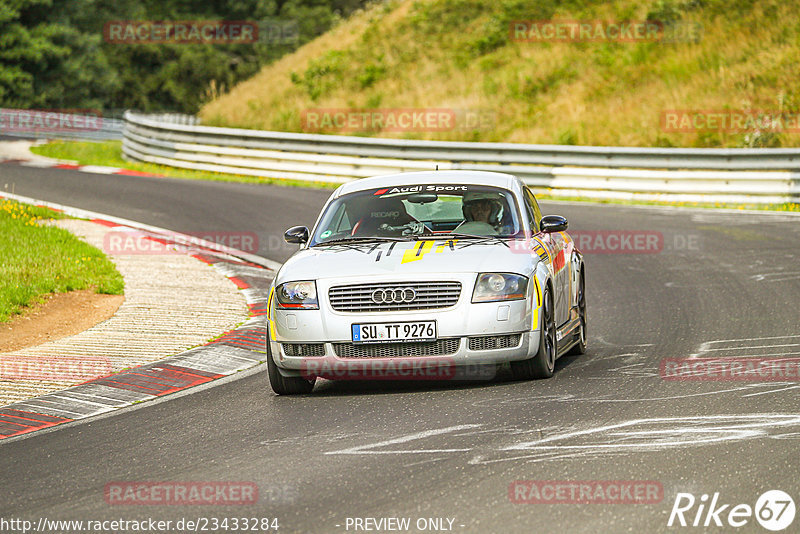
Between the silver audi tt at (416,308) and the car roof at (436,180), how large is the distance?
0.68 metres

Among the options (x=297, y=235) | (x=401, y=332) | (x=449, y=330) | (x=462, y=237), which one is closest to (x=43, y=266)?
(x=297, y=235)

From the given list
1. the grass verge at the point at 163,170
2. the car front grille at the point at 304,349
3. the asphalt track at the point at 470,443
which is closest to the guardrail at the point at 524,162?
the grass verge at the point at 163,170

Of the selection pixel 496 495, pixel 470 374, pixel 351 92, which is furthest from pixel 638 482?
pixel 351 92

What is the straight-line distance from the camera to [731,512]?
5.09 meters

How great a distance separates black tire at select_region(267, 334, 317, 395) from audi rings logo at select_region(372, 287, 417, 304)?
953 millimetres

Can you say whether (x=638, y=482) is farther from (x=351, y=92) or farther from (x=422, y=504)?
(x=351, y=92)

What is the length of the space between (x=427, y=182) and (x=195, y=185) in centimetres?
1538

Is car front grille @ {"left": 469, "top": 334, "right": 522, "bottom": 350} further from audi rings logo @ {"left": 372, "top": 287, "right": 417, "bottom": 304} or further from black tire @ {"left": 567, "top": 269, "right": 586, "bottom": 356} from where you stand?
black tire @ {"left": 567, "top": 269, "right": 586, "bottom": 356}

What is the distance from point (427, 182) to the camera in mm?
9875

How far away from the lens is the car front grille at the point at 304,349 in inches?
327

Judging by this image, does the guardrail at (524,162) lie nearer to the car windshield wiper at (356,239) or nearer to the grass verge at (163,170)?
the grass verge at (163,170)

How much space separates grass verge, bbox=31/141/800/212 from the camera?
863 inches

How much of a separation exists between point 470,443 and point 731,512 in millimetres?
1818

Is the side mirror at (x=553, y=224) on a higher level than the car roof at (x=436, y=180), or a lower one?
lower
